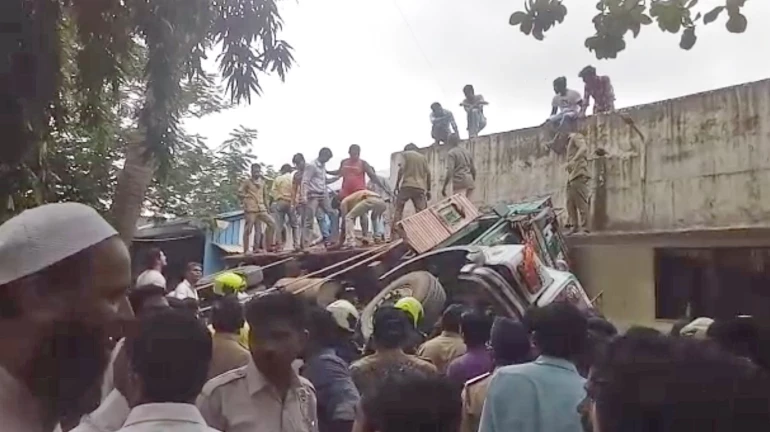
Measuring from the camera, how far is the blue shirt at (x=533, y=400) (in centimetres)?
377

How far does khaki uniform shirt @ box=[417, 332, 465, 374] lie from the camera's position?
18.3 ft

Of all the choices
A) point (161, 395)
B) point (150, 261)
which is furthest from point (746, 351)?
point (150, 261)

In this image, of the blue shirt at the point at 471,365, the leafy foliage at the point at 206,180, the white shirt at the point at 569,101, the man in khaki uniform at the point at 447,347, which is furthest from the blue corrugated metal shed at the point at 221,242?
the blue shirt at the point at 471,365

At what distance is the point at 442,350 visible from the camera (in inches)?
222

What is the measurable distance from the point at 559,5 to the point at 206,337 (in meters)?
2.86

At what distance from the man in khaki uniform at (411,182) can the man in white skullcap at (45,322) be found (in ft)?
36.2

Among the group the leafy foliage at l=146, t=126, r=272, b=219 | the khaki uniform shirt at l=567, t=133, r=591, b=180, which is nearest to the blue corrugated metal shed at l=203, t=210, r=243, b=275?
the leafy foliage at l=146, t=126, r=272, b=219

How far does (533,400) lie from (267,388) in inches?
45.6

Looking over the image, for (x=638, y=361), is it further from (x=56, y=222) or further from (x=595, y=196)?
(x=595, y=196)

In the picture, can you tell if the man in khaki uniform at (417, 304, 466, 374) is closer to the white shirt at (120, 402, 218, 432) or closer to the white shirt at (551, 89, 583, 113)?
the white shirt at (120, 402, 218, 432)

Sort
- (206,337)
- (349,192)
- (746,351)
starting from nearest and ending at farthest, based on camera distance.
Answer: (206,337)
(746,351)
(349,192)

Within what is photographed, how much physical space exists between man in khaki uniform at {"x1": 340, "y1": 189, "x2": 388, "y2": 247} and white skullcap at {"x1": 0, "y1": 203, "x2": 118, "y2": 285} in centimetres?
1132

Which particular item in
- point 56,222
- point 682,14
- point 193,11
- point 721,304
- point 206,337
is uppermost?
point 193,11

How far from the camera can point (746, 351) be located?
3643mm
